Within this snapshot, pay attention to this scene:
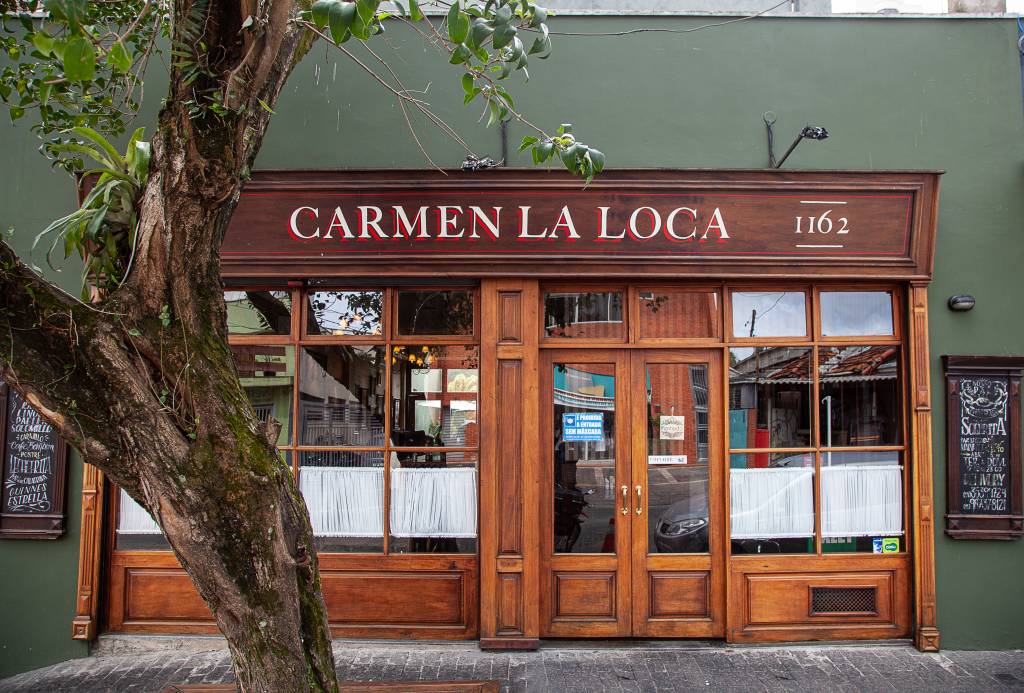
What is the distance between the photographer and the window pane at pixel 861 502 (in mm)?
5680

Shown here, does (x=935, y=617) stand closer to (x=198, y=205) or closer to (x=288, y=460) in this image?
(x=288, y=460)

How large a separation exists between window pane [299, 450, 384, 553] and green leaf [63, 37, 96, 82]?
3949mm

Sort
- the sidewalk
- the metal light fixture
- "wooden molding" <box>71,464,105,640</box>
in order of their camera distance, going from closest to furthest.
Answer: the sidewalk, the metal light fixture, "wooden molding" <box>71,464,105,640</box>

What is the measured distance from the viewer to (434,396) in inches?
227

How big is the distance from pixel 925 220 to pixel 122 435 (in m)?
5.79

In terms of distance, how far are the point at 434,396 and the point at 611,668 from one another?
8.38ft

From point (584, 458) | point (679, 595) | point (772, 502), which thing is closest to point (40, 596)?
point (584, 458)

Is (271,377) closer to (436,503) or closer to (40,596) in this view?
(436,503)

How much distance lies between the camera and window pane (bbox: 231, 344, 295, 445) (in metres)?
5.80

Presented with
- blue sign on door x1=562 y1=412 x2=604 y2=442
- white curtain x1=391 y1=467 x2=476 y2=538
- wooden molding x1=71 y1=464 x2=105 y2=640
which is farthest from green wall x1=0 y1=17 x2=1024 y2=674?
white curtain x1=391 y1=467 x2=476 y2=538

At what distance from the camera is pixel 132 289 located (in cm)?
315

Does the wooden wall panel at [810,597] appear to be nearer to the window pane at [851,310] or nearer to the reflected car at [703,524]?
the reflected car at [703,524]

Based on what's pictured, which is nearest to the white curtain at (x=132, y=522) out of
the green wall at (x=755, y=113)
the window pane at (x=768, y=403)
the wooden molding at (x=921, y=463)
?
the green wall at (x=755, y=113)

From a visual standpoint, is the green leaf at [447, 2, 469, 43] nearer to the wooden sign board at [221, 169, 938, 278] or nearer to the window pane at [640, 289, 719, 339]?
the wooden sign board at [221, 169, 938, 278]
